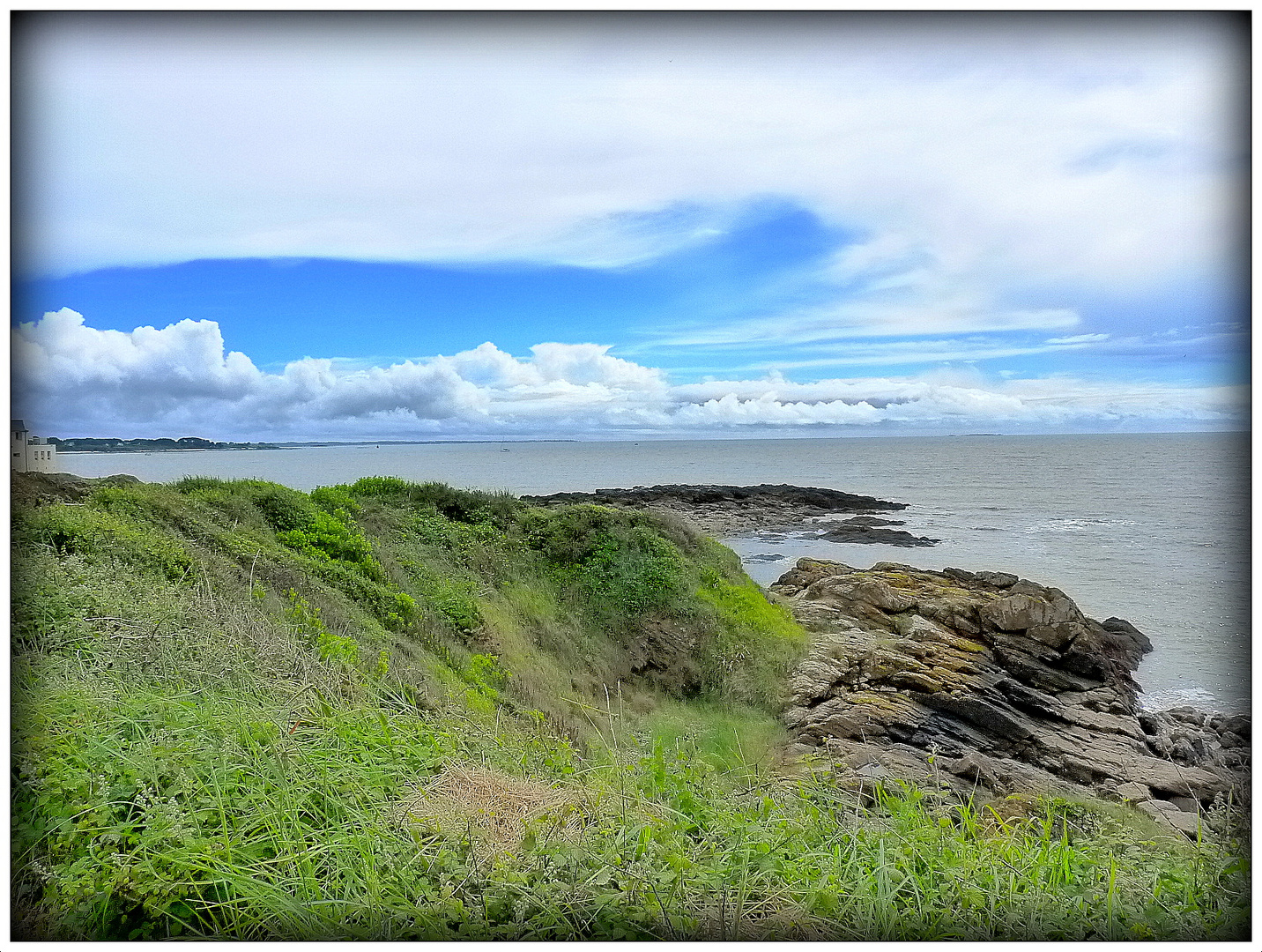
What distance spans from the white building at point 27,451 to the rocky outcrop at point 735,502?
319 centimetres

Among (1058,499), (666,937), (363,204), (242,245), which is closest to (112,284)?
(242,245)

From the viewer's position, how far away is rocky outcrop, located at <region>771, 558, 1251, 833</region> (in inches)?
124

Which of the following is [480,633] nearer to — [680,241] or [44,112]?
[680,241]

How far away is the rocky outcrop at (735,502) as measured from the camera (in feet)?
18.3

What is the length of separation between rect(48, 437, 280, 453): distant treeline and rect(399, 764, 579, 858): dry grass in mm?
1907

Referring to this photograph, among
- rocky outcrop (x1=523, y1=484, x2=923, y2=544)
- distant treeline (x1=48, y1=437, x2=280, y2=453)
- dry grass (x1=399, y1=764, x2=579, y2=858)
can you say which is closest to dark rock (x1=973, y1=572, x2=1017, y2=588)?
rocky outcrop (x1=523, y1=484, x2=923, y2=544)

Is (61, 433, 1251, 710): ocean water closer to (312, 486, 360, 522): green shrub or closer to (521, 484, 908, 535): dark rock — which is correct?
(521, 484, 908, 535): dark rock

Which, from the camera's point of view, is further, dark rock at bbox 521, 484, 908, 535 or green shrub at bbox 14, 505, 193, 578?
dark rock at bbox 521, 484, 908, 535

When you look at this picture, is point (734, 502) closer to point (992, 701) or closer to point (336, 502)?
point (992, 701)

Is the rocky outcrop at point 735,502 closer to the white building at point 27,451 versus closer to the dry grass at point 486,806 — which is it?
the dry grass at point 486,806

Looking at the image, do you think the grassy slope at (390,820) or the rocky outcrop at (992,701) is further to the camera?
the rocky outcrop at (992,701)

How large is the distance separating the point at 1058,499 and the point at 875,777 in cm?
225

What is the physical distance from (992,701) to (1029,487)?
1226 millimetres

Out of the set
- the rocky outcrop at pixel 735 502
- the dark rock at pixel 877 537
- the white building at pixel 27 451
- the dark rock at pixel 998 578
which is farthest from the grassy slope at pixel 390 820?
the dark rock at pixel 877 537
